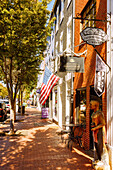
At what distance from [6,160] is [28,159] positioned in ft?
2.29

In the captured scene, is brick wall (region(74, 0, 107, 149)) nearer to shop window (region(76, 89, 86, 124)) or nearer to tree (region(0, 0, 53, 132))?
shop window (region(76, 89, 86, 124))

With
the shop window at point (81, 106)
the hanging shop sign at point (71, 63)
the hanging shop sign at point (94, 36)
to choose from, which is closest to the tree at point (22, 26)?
the hanging shop sign at point (71, 63)

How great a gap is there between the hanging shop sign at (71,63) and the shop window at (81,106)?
1.23 meters

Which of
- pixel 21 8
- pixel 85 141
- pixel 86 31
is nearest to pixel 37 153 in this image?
pixel 85 141

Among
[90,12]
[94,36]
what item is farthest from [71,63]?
[94,36]

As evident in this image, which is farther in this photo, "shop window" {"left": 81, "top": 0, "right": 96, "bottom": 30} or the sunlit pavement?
"shop window" {"left": 81, "top": 0, "right": 96, "bottom": 30}

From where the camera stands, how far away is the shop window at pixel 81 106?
835cm

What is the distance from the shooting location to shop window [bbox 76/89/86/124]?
8.35m

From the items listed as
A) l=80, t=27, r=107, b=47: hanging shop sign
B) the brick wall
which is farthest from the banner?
the brick wall

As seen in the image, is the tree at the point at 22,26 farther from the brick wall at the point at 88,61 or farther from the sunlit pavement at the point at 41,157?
the sunlit pavement at the point at 41,157

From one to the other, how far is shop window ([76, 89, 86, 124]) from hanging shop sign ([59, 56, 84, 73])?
4.03ft

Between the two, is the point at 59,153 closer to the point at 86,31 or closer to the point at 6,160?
the point at 6,160

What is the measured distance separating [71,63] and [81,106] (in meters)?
2.25

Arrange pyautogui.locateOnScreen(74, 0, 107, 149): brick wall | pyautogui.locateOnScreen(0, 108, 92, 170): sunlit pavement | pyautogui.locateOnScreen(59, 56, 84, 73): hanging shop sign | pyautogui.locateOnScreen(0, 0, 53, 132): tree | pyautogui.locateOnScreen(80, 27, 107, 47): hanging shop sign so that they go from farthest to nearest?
1. pyautogui.locateOnScreen(0, 0, 53, 132): tree
2. pyautogui.locateOnScreen(59, 56, 84, 73): hanging shop sign
3. pyautogui.locateOnScreen(74, 0, 107, 149): brick wall
4. pyautogui.locateOnScreen(0, 108, 92, 170): sunlit pavement
5. pyautogui.locateOnScreen(80, 27, 107, 47): hanging shop sign
